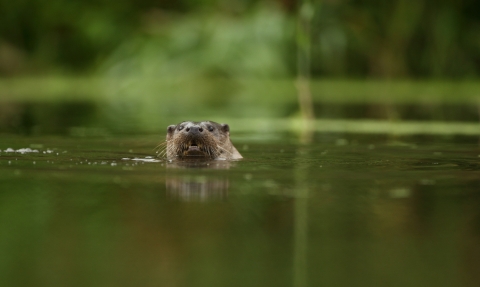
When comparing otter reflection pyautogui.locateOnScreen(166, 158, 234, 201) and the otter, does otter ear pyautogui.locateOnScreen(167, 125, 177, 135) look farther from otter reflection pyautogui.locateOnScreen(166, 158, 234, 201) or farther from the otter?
otter reflection pyautogui.locateOnScreen(166, 158, 234, 201)

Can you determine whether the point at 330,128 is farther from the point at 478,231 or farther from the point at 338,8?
the point at 338,8

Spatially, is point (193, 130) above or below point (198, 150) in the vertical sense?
above

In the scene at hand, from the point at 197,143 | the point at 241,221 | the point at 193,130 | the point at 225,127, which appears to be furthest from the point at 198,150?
the point at 241,221

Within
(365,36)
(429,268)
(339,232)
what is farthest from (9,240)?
(365,36)

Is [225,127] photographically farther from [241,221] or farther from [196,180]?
[241,221]

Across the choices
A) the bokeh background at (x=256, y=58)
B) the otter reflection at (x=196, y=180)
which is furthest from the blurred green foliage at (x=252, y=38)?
the otter reflection at (x=196, y=180)

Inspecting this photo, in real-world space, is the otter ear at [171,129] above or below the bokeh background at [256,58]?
below

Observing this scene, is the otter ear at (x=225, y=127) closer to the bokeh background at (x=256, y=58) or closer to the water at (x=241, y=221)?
the water at (x=241, y=221)

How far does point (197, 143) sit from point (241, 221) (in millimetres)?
2822

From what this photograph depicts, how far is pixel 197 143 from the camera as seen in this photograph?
22.0ft

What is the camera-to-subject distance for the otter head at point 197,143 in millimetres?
6625

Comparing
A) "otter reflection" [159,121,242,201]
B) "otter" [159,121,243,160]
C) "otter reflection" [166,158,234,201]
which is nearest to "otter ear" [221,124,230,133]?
"otter reflection" [159,121,242,201]

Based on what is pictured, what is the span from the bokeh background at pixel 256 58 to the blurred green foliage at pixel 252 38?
0.07ft

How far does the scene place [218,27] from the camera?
57.1 ft
